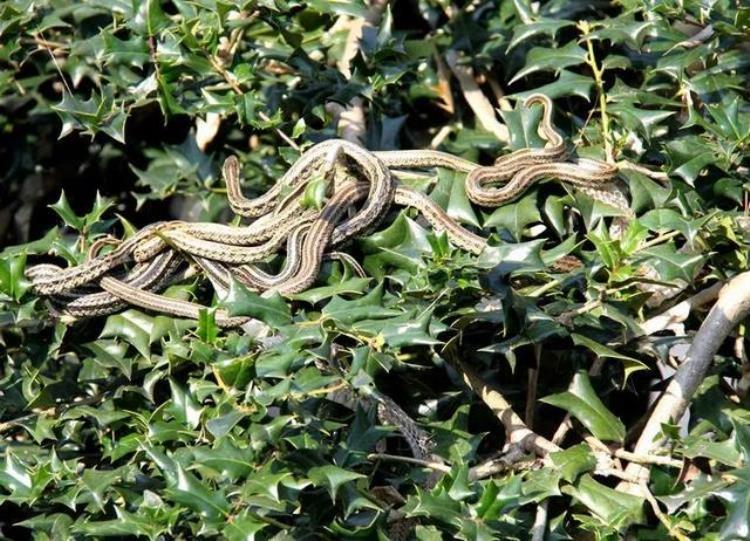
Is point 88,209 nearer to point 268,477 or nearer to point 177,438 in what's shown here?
point 177,438

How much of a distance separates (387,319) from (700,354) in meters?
0.94

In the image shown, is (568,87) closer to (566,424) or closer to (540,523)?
(566,424)

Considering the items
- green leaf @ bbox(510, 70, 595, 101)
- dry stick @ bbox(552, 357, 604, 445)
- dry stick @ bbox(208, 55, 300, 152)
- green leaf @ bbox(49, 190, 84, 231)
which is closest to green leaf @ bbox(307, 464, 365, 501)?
dry stick @ bbox(552, 357, 604, 445)

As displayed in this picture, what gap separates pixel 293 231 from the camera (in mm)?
3990

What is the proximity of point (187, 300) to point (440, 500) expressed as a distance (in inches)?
44.4

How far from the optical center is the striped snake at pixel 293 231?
12.8 ft

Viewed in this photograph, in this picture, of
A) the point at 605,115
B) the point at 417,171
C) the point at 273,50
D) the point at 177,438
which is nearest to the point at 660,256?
the point at 605,115

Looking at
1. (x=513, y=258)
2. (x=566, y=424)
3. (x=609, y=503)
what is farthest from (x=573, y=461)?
(x=513, y=258)

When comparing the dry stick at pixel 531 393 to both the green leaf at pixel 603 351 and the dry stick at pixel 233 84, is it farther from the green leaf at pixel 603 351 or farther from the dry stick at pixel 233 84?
the dry stick at pixel 233 84

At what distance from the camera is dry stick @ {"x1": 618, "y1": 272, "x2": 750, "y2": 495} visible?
12.1 feet

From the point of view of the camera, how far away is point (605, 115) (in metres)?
4.20

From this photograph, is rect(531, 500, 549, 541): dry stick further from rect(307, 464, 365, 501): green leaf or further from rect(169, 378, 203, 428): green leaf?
rect(169, 378, 203, 428): green leaf

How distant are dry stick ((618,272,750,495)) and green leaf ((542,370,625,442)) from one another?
4.7 inches

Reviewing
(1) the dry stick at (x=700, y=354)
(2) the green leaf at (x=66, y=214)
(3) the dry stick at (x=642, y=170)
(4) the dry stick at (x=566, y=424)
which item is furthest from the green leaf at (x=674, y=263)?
(2) the green leaf at (x=66, y=214)
